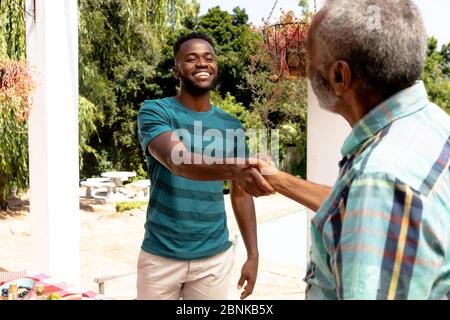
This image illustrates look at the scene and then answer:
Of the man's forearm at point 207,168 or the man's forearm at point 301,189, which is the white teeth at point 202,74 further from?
the man's forearm at point 301,189

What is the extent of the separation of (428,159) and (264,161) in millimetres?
1000

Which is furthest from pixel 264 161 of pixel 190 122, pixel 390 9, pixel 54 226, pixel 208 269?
pixel 54 226

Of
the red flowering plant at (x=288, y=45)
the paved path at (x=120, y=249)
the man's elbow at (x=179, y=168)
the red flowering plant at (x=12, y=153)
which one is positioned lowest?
the paved path at (x=120, y=249)

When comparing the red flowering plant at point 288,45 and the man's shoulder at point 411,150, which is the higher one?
the red flowering plant at point 288,45

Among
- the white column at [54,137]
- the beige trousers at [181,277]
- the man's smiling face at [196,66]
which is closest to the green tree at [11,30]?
the white column at [54,137]

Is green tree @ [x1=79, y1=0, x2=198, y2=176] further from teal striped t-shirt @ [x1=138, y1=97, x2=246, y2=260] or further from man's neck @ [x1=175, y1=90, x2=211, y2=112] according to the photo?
teal striped t-shirt @ [x1=138, y1=97, x2=246, y2=260]

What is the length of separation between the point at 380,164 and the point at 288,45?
1.84m

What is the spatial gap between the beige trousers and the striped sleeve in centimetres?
137

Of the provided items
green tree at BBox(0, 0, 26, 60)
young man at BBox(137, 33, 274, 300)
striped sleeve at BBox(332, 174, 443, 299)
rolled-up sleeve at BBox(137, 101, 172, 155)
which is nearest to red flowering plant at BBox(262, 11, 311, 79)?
young man at BBox(137, 33, 274, 300)

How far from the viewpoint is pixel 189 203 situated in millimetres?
2016

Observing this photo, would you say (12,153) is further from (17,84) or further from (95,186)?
(17,84)

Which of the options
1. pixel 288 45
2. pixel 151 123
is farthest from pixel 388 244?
pixel 288 45

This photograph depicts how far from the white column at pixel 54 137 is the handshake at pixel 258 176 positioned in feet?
5.32

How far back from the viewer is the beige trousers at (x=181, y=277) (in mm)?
2041
